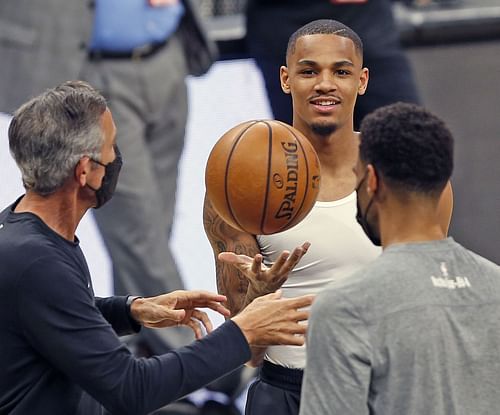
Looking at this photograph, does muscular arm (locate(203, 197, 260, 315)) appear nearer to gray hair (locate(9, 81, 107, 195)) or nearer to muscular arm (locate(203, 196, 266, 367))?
muscular arm (locate(203, 196, 266, 367))

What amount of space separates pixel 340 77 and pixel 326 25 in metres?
0.18

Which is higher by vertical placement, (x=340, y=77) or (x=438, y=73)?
(x=340, y=77)

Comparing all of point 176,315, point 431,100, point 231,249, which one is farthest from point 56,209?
point 431,100

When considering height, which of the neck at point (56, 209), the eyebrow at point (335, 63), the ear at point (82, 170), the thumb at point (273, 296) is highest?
the eyebrow at point (335, 63)

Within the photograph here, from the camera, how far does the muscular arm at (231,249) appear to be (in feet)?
13.0

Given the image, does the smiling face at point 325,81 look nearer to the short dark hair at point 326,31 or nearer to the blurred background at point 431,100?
the short dark hair at point 326,31

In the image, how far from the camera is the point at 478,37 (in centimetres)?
776

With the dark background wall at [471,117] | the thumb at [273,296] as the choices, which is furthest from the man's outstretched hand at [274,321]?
the dark background wall at [471,117]

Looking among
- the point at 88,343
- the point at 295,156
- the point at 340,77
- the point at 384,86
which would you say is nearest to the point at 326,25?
the point at 340,77

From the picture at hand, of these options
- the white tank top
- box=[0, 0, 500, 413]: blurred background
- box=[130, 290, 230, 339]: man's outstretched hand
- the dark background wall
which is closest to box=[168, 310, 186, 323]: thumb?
box=[130, 290, 230, 339]: man's outstretched hand

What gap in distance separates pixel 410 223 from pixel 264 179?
79 cm

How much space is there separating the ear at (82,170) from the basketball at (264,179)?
1.37ft

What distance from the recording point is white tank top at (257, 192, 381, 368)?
3867 millimetres

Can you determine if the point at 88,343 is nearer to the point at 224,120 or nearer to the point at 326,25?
the point at 326,25
